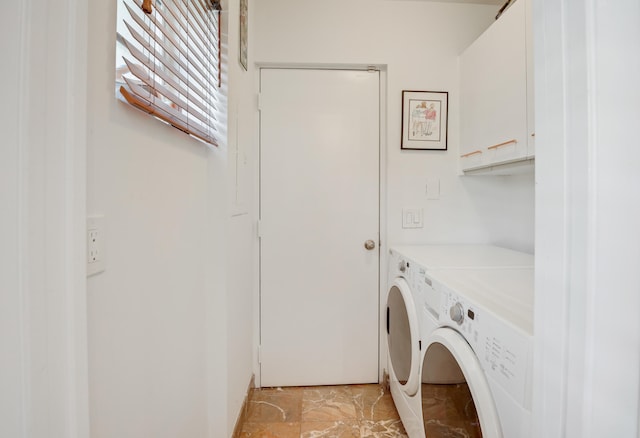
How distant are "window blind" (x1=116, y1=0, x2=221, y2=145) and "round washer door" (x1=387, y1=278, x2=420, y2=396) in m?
1.07

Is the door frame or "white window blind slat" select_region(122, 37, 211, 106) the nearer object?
"white window blind slat" select_region(122, 37, 211, 106)

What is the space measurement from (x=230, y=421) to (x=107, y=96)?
4.54 ft

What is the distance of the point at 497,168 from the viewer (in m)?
1.58

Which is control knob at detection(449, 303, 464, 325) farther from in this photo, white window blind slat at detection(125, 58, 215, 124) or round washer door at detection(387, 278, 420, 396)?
white window blind slat at detection(125, 58, 215, 124)

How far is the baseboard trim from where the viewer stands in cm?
147

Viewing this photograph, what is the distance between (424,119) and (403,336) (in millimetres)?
1302

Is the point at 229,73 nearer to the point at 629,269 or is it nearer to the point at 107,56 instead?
the point at 107,56

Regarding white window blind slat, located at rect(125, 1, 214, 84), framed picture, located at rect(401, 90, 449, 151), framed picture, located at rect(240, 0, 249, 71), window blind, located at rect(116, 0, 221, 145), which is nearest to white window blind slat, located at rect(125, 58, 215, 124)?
window blind, located at rect(116, 0, 221, 145)

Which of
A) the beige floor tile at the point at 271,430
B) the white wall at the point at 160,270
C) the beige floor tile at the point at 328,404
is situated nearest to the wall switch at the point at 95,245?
the white wall at the point at 160,270

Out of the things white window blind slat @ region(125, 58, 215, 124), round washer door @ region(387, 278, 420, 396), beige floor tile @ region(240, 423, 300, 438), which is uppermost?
white window blind slat @ region(125, 58, 215, 124)

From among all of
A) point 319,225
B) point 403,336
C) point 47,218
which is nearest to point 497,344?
point 403,336

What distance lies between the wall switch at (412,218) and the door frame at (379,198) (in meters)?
0.12

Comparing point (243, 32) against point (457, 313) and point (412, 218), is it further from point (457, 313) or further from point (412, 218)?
point (457, 313)

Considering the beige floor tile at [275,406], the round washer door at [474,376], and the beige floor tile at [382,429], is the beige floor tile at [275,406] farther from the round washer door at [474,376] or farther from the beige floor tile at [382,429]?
the round washer door at [474,376]
